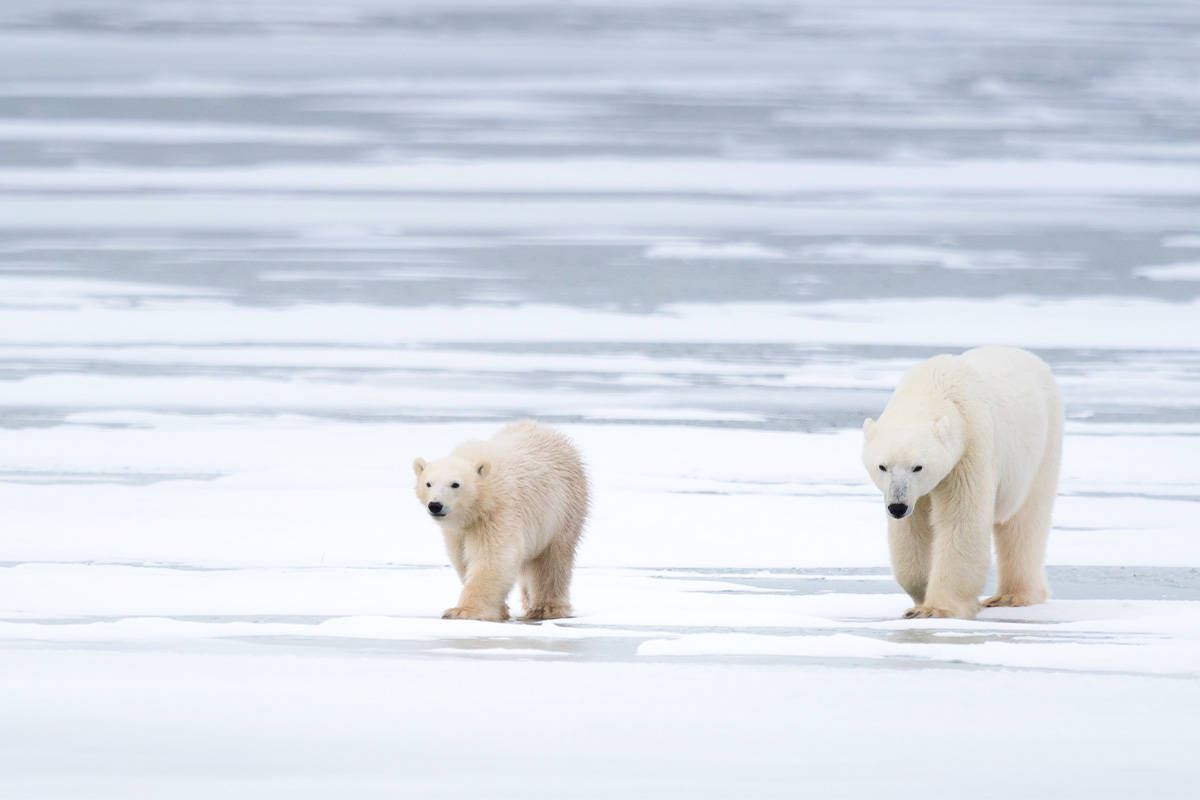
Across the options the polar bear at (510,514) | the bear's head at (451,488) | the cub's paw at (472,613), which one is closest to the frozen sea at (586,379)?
the cub's paw at (472,613)

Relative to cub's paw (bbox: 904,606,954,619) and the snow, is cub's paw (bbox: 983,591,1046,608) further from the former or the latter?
the snow

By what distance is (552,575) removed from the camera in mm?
5949

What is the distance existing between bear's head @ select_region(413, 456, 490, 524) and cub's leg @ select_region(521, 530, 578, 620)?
363 millimetres

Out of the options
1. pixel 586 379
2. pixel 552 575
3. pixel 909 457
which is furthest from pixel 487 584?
pixel 586 379

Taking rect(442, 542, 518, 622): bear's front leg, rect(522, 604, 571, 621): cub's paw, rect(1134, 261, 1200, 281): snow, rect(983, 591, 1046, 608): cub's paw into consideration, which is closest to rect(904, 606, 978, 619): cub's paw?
rect(983, 591, 1046, 608): cub's paw

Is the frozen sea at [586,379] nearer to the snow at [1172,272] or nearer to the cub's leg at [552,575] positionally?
the cub's leg at [552,575]

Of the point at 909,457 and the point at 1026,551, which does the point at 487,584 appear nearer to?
the point at 909,457

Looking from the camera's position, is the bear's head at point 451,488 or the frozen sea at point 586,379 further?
the bear's head at point 451,488

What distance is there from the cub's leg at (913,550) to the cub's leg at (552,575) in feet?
3.05

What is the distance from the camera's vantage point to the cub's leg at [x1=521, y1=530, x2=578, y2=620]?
593cm

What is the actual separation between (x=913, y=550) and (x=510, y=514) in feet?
3.79

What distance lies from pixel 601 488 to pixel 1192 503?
2.15 metres

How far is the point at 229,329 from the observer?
446 inches

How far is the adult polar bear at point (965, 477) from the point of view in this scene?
5.55m
